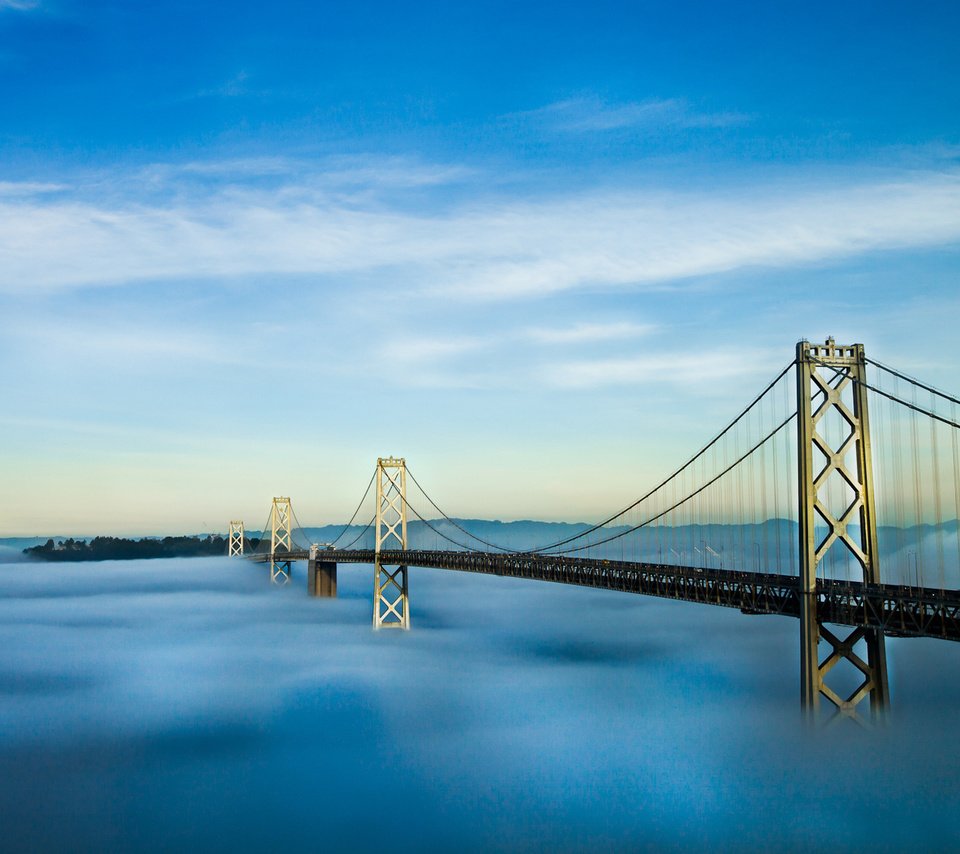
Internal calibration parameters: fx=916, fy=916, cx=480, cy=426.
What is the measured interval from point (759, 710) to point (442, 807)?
56.5 feet

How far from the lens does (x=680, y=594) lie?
122 feet

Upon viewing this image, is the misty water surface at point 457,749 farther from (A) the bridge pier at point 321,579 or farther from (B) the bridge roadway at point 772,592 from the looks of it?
(A) the bridge pier at point 321,579

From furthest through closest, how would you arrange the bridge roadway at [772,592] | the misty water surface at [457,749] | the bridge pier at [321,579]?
the bridge pier at [321,579], the misty water surface at [457,749], the bridge roadway at [772,592]

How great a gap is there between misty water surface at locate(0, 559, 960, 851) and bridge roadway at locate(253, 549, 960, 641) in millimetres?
4446

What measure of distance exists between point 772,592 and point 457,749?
45.5 ft

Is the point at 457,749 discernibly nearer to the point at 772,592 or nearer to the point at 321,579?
the point at 772,592

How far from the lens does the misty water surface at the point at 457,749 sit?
2662 cm

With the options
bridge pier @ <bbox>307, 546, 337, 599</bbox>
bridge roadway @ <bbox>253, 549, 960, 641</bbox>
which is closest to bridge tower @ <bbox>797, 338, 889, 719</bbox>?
bridge roadway @ <bbox>253, 549, 960, 641</bbox>

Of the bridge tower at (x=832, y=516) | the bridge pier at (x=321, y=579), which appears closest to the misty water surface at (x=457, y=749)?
Result: the bridge tower at (x=832, y=516)

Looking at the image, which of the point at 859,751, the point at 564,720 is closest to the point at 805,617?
the point at 859,751

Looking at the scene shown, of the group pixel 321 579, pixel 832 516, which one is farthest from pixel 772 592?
pixel 321 579

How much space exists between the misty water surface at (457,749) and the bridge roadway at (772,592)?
4.45 m

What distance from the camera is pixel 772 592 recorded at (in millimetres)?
31594

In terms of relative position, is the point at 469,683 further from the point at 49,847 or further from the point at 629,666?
the point at 49,847
